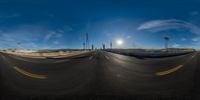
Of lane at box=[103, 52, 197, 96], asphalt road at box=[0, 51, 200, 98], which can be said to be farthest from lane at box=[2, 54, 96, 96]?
lane at box=[103, 52, 197, 96]

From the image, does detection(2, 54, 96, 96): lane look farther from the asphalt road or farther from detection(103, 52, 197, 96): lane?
detection(103, 52, 197, 96): lane

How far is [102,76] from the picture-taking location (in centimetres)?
354

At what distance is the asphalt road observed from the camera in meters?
3.46

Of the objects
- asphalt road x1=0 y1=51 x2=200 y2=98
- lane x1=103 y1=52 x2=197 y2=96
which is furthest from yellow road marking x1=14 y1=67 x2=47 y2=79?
lane x1=103 y1=52 x2=197 y2=96

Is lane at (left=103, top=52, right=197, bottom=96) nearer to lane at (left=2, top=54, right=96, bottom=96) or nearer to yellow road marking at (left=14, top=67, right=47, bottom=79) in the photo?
lane at (left=2, top=54, right=96, bottom=96)

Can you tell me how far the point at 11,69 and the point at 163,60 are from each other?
10.9 ft

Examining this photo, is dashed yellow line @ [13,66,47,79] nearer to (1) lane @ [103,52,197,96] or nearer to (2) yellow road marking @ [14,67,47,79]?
(2) yellow road marking @ [14,67,47,79]

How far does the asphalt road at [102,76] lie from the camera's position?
346cm

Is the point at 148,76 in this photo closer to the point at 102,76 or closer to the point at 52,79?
the point at 102,76

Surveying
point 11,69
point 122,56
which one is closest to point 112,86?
point 122,56

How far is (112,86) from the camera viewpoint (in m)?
3.46

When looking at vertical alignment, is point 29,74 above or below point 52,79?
above

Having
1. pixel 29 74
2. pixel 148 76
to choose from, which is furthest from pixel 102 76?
pixel 29 74

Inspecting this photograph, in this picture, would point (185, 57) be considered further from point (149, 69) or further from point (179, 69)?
point (149, 69)
